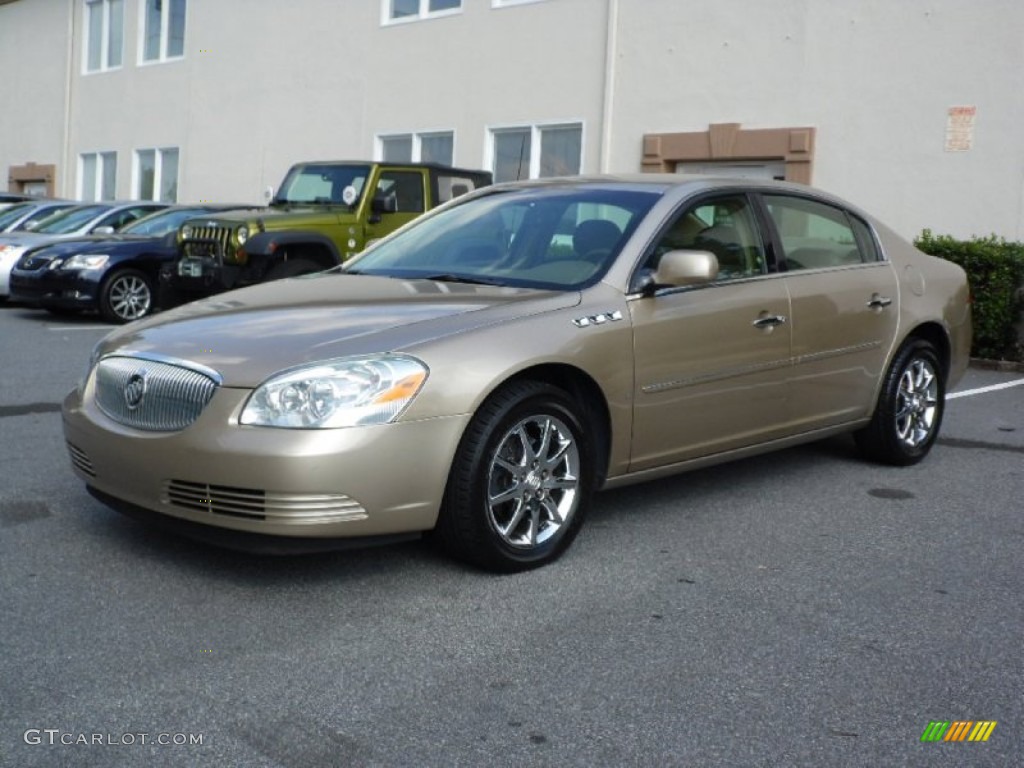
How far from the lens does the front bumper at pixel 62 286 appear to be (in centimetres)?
1300

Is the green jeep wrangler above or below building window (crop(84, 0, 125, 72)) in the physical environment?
below

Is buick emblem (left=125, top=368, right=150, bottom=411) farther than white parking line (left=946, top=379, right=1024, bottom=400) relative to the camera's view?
No

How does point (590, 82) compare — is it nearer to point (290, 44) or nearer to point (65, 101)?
point (290, 44)

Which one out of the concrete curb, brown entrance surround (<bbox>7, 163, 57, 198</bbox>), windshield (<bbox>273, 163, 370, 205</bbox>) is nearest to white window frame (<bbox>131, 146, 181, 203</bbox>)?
brown entrance surround (<bbox>7, 163, 57, 198</bbox>)

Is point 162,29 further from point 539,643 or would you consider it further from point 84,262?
point 539,643

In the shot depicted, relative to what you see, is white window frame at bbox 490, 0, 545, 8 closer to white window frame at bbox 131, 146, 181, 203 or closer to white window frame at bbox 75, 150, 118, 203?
white window frame at bbox 131, 146, 181, 203

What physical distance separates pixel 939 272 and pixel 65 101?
2337 centimetres

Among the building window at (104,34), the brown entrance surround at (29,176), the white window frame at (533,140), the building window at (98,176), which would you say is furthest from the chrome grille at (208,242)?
the brown entrance surround at (29,176)

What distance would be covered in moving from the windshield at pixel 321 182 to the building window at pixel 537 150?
3406 millimetres

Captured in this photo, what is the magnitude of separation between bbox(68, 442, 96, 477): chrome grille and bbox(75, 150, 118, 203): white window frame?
70.3ft

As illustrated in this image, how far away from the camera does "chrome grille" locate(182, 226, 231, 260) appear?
465 inches

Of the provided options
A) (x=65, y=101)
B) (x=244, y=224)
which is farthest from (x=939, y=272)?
(x=65, y=101)

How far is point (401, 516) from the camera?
4.06m

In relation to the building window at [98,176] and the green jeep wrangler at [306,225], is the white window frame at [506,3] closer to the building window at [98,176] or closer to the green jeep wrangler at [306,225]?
the green jeep wrangler at [306,225]
